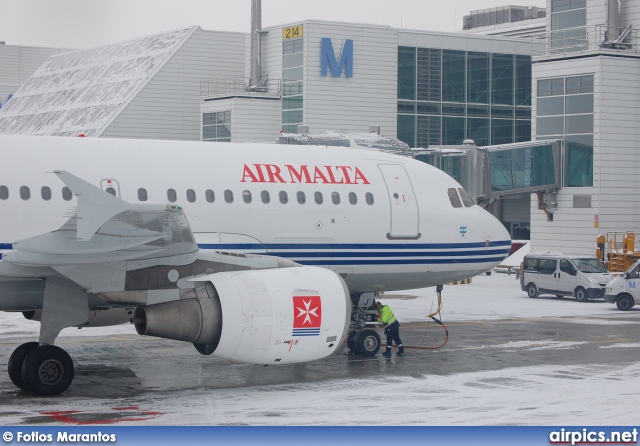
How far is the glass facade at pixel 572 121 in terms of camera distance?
138ft

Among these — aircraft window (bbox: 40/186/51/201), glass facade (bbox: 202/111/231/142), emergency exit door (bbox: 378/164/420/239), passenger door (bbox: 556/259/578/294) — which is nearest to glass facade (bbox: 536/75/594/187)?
passenger door (bbox: 556/259/578/294)

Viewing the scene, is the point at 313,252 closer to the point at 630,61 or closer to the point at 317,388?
the point at 317,388

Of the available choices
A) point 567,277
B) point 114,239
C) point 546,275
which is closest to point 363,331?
point 114,239

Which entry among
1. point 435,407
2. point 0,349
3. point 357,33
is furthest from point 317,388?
point 357,33

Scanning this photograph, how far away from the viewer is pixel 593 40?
42812 mm

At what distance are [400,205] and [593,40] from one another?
25565mm

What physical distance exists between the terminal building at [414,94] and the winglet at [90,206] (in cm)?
2367

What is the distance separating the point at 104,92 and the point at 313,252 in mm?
46777

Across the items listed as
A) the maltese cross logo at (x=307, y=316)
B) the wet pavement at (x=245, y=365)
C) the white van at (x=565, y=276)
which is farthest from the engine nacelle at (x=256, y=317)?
the white van at (x=565, y=276)

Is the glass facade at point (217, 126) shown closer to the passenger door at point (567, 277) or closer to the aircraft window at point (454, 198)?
the passenger door at point (567, 277)

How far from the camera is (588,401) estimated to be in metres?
15.7

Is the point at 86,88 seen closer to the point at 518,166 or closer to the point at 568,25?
the point at 568,25

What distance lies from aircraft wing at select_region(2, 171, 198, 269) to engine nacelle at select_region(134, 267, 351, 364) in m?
0.91

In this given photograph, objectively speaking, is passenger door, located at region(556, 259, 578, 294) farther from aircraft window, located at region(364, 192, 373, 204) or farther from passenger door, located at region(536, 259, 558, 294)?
aircraft window, located at region(364, 192, 373, 204)
